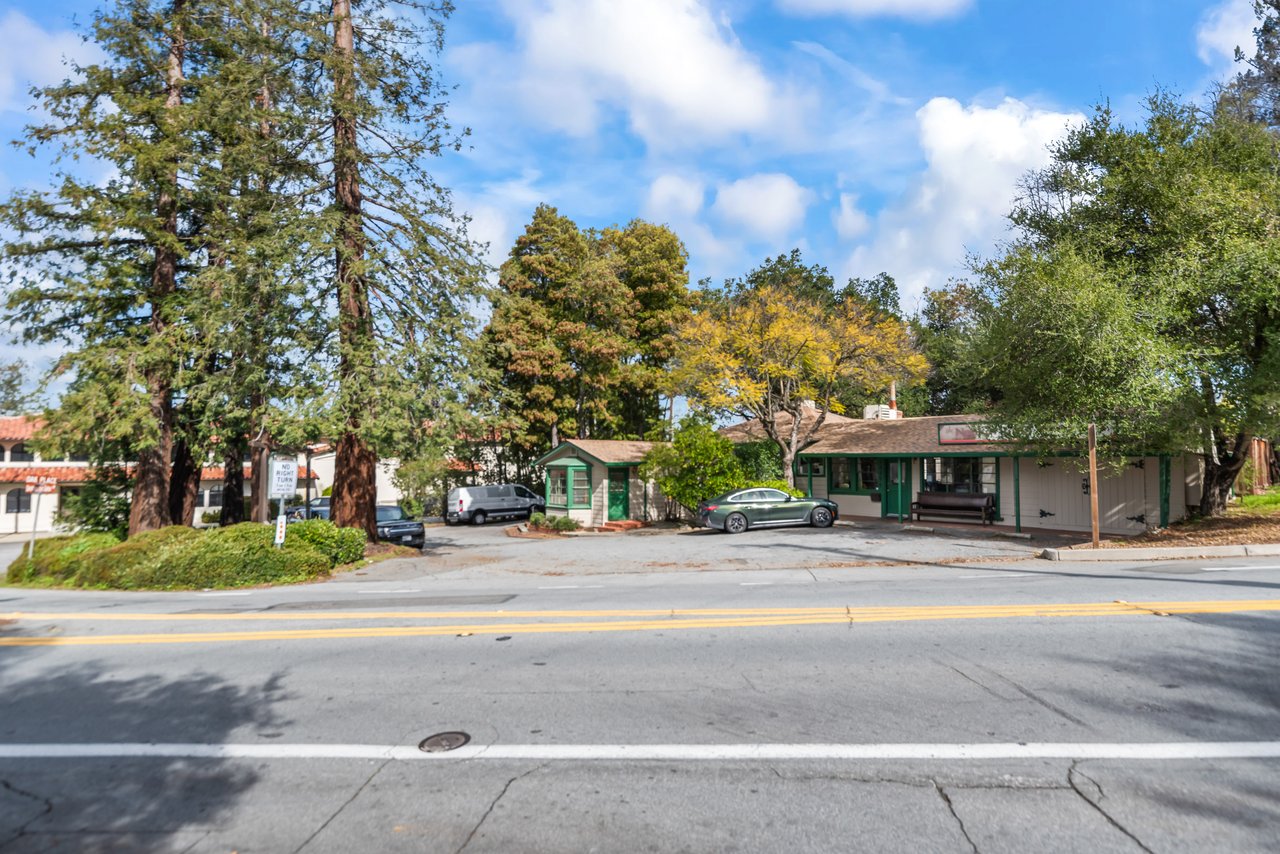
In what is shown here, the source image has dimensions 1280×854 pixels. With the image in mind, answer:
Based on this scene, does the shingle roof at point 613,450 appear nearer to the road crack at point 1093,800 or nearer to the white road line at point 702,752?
the white road line at point 702,752

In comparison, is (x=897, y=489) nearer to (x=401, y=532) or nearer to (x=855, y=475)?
(x=855, y=475)

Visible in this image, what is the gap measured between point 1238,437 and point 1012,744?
17789 mm

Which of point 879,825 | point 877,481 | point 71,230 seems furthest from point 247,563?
point 877,481

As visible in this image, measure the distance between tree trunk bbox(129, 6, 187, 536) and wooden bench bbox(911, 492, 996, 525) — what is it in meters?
22.9

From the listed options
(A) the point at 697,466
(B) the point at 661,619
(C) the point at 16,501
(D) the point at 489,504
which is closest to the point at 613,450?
(A) the point at 697,466

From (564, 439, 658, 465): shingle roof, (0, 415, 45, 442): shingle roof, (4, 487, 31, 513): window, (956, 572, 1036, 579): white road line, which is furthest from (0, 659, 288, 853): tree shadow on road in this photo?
(0, 415, 45, 442): shingle roof

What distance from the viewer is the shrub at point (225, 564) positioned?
1536 cm

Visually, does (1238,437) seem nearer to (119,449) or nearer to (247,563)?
(247,563)

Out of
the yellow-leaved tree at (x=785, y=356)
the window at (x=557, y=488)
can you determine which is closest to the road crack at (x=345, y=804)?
the yellow-leaved tree at (x=785, y=356)

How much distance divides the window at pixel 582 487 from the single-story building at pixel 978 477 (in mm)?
8915

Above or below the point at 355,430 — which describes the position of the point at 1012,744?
below

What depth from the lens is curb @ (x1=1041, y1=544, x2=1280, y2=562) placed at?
48.4 feet

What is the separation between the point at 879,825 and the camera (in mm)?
4008

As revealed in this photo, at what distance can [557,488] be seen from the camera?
33.3 m
